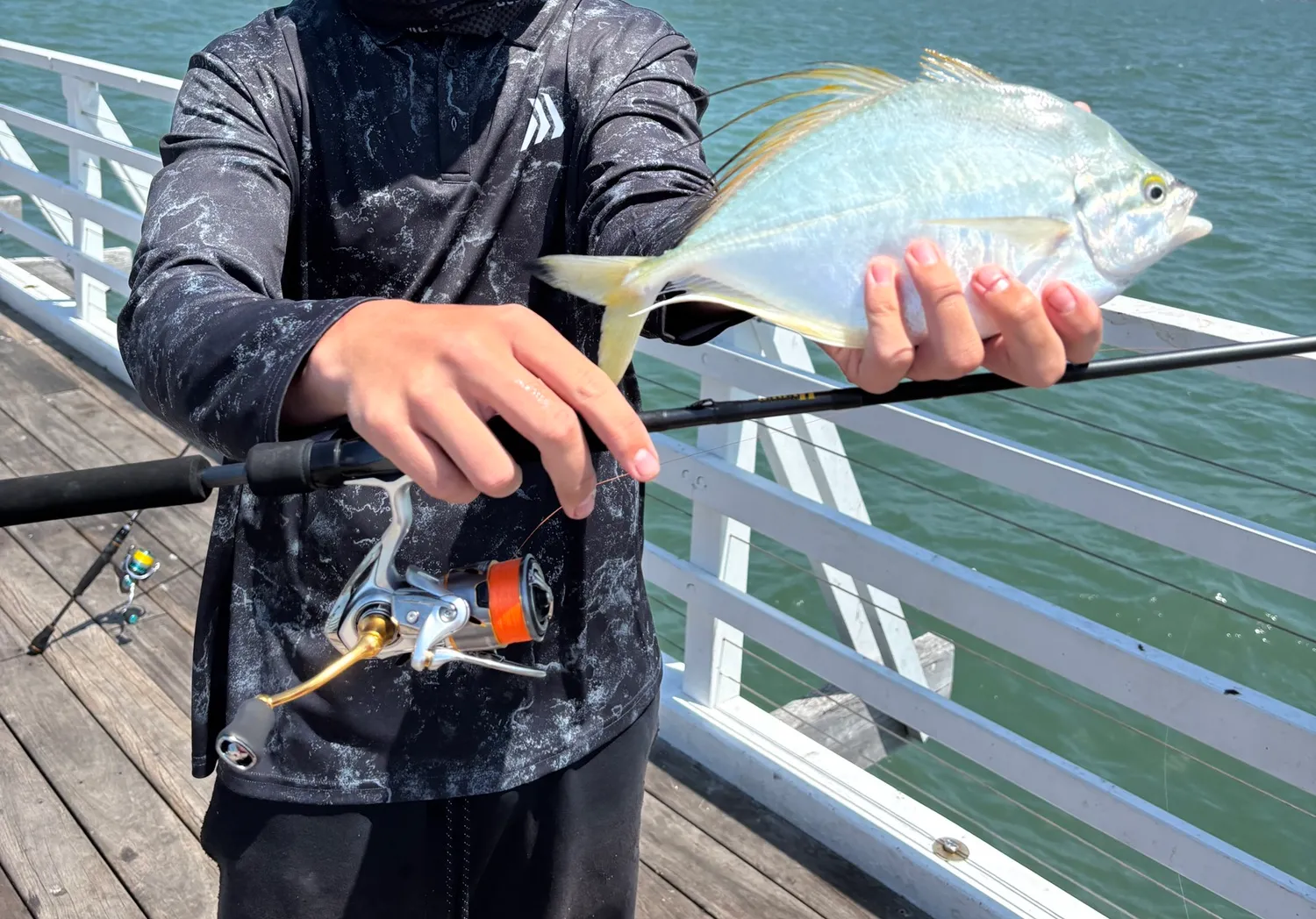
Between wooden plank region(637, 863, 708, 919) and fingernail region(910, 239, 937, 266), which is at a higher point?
fingernail region(910, 239, 937, 266)

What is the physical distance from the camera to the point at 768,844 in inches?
97.0

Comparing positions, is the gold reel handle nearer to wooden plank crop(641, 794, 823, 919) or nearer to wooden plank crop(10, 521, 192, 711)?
wooden plank crop(641, 794, 823, 919)

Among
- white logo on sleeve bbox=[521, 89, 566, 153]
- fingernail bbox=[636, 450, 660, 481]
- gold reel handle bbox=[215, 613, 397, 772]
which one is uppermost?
white logo on sleeve bbox=[521, 89, 566, 153]

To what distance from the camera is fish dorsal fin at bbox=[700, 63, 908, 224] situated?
1090mm

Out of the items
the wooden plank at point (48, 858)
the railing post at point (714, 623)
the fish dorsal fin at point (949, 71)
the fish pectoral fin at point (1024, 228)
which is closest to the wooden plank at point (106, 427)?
the wooden plank at point (48, 858)

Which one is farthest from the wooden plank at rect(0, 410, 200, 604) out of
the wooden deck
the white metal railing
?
the white metal railing

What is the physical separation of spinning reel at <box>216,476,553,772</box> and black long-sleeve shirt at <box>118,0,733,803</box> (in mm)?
91

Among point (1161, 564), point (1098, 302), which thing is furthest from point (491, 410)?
point (1161, 564)

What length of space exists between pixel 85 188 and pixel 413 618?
184 inches

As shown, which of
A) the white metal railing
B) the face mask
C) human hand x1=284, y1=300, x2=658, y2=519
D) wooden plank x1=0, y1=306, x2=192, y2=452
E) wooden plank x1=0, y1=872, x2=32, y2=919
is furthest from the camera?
the white metal railing

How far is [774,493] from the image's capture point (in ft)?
8.22

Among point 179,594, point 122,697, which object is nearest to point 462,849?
point 122,697

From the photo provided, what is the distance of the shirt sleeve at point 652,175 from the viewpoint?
1149 mm

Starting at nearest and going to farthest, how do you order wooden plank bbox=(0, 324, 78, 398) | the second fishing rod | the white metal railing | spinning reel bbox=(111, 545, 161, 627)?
the second fishing rod
spinning reel bbox=(111, 545, 161, 627)
the white metal railing
wooden plank bbox=(0, 324, 78, 398)
